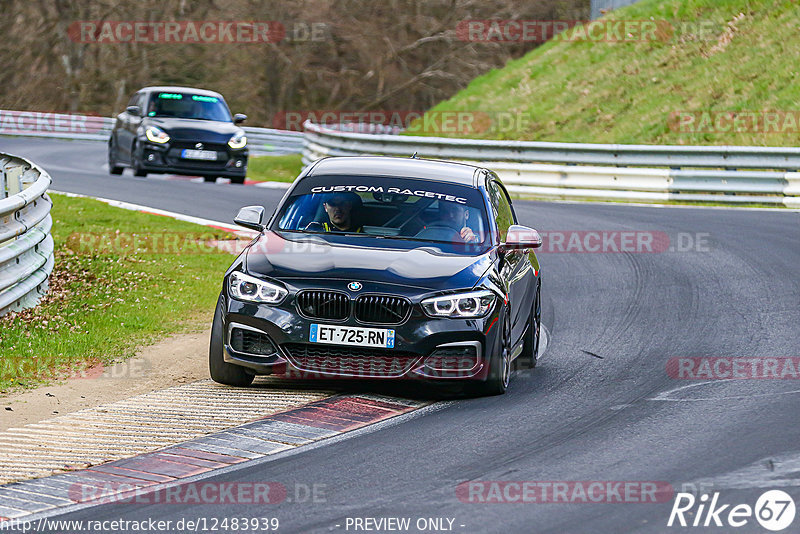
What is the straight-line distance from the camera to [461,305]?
7934 mm

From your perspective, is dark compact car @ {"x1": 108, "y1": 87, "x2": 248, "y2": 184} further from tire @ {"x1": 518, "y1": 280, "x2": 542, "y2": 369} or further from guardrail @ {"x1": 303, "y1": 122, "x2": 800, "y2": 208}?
tire @ {"x1": 518, "y1": 280, "x2": 542, "y2": 369}

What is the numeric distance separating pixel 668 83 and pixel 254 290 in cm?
2281

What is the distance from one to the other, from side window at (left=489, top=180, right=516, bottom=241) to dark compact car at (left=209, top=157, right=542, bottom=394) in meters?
0.23

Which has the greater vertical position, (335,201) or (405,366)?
(335,201)

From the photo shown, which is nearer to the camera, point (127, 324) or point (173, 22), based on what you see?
point (127, 324)

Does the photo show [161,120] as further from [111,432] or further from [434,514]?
[434,514]

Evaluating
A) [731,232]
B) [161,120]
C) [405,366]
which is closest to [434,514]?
[405,366]

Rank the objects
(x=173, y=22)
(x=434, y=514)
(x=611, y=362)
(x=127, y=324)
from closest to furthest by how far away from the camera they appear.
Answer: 1. (x=434, y=514)
2. (x=611, y=362)
3. (x=127, y=324)
4. (x=173, y=22)

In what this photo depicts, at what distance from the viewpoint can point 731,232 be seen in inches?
659

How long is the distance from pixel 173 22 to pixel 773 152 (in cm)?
3805

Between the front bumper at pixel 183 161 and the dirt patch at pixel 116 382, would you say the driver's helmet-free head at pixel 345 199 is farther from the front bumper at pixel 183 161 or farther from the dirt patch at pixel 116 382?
the front bumper at pixel 183 161
